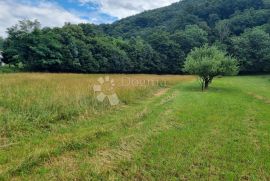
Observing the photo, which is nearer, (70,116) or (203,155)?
(203,155)

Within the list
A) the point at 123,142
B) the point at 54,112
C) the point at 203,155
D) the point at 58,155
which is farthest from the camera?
the point at 54,112

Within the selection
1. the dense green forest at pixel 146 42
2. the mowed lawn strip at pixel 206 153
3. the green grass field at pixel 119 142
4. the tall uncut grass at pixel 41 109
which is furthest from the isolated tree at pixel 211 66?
the dense green forest at pixel 146 42

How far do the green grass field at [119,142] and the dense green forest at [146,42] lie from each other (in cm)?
3630

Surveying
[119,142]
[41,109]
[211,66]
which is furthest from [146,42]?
[119,142]

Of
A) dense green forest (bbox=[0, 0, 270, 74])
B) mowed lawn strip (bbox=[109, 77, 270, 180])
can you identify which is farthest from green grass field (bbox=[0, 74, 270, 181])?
dense green forest (bbox=[0, 0, 270, 74])

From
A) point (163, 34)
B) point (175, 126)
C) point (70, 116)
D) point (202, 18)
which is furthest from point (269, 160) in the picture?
point (202, 18)

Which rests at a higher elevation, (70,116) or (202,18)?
(202,18)

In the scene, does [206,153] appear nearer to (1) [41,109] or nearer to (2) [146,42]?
(1) [41,109]

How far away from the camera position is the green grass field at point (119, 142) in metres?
5.70

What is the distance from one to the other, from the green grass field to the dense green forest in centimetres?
3630

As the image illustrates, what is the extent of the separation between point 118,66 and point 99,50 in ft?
16.2

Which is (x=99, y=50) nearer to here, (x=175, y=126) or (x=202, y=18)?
(x=175, y=126)

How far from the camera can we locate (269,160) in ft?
21.8

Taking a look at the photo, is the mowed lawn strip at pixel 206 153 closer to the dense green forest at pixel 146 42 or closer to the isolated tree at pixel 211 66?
the isolated tree at pixel 211 66
